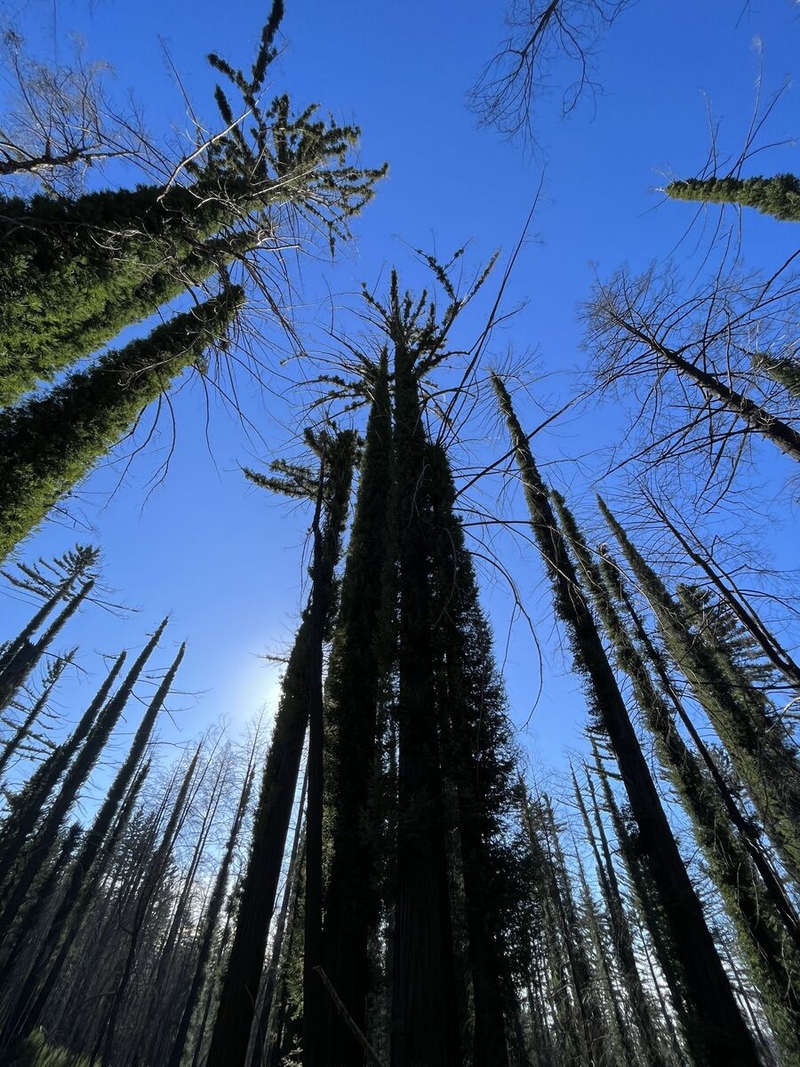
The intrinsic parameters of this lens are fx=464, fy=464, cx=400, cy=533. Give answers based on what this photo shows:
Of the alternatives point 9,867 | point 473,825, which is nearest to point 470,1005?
point 473,825

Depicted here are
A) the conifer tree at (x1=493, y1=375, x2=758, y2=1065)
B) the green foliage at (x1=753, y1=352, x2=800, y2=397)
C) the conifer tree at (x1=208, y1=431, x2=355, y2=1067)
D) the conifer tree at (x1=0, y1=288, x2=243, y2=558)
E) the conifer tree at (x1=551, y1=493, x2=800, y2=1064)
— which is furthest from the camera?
the conifer tree at (x1=551, y1=493, x2=800, y2=1064)

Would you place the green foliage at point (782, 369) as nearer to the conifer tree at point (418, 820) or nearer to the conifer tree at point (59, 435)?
the conifer tree at point (418, 820)

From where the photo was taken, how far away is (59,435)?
6.79m

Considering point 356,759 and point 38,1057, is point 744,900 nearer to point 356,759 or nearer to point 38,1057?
point 356,759

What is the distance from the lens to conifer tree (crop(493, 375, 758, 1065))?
5.54 m

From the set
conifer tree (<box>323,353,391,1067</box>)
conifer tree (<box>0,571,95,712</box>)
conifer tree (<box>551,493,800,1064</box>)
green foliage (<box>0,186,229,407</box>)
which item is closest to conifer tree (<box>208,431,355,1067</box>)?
conifer tree (<box>323,353,391,1067</box>)

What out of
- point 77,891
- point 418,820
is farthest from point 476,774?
point 77,891

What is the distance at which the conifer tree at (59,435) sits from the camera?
20.3 feet

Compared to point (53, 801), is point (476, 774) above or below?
below

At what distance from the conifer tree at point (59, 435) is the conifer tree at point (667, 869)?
20.6 ft

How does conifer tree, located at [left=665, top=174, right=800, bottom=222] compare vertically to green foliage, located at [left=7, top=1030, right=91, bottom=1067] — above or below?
above

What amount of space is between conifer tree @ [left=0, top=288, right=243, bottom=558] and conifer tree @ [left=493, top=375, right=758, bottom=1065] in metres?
6.29

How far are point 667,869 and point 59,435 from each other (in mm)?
11137

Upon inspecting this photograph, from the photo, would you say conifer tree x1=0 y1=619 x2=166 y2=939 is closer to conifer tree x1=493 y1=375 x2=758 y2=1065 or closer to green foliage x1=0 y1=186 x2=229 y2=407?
green foliage x1=0 y1=186 x2=229 y2=407
